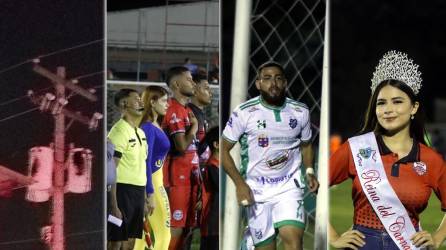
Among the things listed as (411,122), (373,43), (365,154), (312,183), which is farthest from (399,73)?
(373,43)

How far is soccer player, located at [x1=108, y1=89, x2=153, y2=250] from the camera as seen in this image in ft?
25.6

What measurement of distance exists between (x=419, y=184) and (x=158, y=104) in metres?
2.53

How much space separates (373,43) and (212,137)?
28956 millimetres

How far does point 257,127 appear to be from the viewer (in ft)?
26.5

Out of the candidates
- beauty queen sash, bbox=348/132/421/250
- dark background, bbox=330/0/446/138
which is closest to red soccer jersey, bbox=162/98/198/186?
beauty queen sash, bbox=348/132/421/250

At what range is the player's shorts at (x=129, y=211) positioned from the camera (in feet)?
25.8

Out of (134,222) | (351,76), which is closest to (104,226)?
(134,222)

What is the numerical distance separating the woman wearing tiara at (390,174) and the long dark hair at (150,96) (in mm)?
2123

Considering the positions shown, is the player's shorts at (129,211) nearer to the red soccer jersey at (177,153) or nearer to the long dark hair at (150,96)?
the red soccer jersey at (177,153)

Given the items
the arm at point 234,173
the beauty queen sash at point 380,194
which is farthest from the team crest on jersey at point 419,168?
the arm at point 234,173

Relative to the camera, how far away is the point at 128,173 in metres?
7.95

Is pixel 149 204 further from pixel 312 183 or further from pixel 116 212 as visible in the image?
pixel 312 183

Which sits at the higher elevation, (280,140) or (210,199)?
(280,140)

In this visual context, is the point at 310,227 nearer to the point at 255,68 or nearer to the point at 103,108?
the point at 255,68
